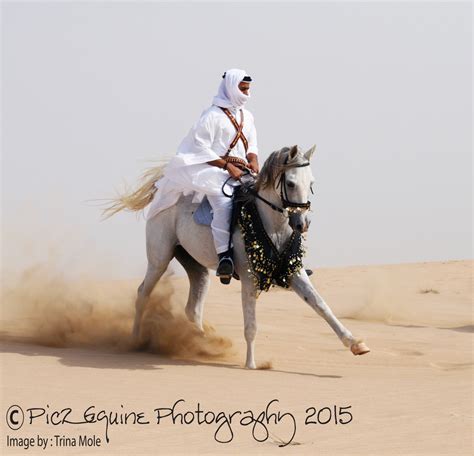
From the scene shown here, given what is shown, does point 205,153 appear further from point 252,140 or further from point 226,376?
point 226,376

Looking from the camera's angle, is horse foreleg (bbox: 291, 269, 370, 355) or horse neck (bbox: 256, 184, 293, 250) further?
horse neck (bbox: 256, 184, 293, 250)

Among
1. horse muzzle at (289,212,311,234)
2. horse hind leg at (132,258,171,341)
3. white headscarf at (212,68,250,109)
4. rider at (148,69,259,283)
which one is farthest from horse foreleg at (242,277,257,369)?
white headscarf at (212,68,250,109)

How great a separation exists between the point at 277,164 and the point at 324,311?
1547 millimetres

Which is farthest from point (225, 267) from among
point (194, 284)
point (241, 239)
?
point (194, 284)

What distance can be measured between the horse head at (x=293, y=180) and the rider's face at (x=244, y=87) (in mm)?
1409

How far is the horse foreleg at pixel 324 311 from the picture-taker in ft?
28.7

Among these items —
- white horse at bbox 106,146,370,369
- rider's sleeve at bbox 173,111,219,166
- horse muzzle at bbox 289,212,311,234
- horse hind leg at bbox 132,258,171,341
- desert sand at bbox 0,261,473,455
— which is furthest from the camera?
horse hind leg at bbox 132,258,171,341

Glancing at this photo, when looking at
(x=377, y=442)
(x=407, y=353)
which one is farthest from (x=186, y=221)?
(x=377, y=442)

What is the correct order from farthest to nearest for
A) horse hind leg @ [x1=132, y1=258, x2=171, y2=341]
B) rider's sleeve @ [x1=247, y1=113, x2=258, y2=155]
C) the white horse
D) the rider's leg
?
horse hind leg @ [x1=132, y1=258, x2=171, y2=341]
rider's sleeve @ [x1=247, y1=113, x2=258, y2=155]
the rider's leg
the white horse

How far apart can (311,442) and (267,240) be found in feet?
11.0

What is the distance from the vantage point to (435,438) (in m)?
6.01

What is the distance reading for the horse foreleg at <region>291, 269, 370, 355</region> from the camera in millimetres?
8758

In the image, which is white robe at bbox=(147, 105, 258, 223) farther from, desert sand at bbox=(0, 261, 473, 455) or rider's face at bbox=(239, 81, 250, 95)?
desert sand at bbox=(0, 261, 473, 455)

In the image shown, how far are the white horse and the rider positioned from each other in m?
0.31
